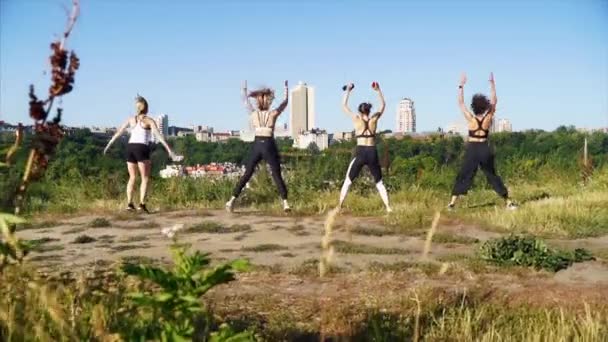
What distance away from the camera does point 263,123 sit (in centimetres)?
1116

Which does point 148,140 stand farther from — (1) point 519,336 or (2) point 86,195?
(1) point 519,336

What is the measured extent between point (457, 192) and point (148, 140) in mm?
5023

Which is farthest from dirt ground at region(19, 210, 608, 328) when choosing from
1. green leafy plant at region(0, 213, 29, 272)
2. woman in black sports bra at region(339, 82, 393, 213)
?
green leafy plant at region(0, 213, 29, 272)

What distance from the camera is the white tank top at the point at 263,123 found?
1113 centimetres

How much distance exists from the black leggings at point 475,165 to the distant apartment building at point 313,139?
6042mm

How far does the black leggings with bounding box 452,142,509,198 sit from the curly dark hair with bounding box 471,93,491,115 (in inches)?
20.5

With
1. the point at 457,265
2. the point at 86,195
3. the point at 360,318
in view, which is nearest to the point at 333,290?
the point at 360,318

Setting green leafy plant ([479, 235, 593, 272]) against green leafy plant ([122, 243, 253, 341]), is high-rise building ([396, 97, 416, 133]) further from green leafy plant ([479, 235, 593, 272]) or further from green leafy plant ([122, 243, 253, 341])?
green leafy plant ([122, 243, 253, 341])

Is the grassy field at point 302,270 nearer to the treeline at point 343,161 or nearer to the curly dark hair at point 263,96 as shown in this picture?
the treeline at point 343,161

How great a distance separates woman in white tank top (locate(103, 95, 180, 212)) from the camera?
1105 centimetres

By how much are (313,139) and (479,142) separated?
358 inches

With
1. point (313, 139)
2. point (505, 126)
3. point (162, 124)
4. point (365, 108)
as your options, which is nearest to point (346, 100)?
point (365, 108)

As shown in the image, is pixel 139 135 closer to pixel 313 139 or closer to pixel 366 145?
pixel 366 145

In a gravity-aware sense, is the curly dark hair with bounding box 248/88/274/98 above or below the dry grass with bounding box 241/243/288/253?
above
